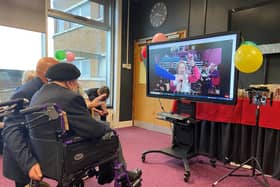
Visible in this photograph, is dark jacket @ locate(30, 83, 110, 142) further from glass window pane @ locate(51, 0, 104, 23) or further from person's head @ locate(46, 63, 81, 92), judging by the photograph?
glass window pane @ locate(51, 0, 104, 23)

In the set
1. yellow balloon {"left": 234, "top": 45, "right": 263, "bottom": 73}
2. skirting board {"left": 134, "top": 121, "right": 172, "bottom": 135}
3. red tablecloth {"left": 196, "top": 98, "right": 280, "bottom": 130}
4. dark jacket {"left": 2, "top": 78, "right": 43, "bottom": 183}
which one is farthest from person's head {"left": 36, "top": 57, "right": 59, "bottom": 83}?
skirting board {"left": 134, "top": 121, "right": 172, "bottom": 135}

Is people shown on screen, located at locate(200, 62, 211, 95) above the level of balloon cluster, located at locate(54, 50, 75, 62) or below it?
below

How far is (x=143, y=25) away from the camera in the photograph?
15.4ft

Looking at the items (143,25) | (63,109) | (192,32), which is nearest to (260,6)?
(192,32)

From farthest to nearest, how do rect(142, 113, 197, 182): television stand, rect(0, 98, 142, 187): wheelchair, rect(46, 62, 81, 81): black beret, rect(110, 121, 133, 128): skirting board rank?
1. rect(110, 121, 133, 128): skirting board
2. rect(142, 113, 197, 182): television stand
3. rect(46, 62, 81, 81): black beret
4. rect(0, 98, 142, 187): wheelchair

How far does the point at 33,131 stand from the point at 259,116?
2155 millimetres

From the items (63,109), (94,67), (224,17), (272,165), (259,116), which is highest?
(224,17)

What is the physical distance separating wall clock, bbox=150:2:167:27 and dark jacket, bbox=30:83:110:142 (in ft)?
11.7

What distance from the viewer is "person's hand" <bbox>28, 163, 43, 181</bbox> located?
1.12 meters

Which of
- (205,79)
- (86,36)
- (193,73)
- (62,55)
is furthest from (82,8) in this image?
(205,79)

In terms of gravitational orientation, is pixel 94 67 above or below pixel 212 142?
above

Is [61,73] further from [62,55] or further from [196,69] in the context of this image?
[62,55]

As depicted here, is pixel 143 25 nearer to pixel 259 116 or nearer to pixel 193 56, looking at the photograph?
pixel 193 56

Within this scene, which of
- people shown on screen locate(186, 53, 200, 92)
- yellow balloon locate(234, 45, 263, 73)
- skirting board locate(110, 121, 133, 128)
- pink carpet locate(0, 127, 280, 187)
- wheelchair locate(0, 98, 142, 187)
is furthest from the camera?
skirting board locate(110, 121, 133, 128)
